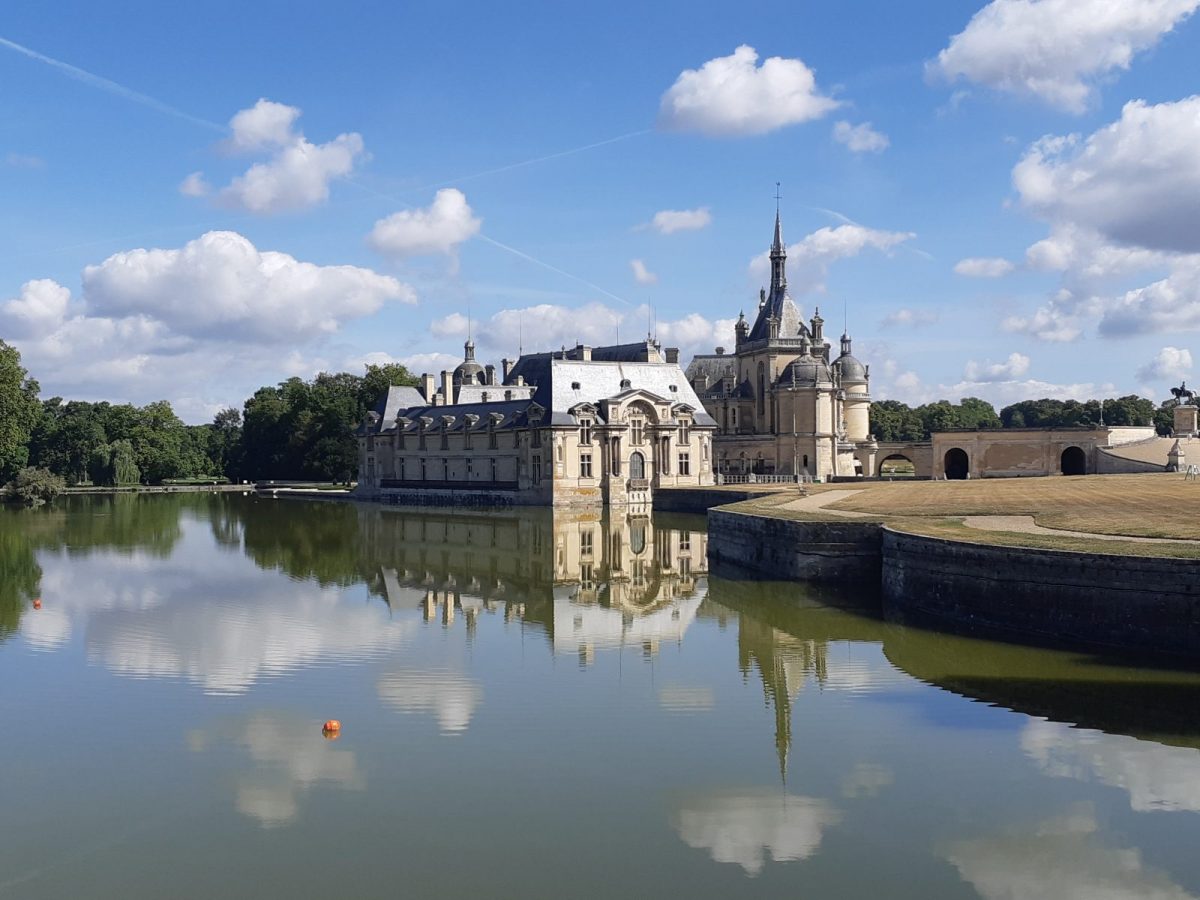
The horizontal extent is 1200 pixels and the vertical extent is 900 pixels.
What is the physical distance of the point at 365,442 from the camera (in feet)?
286

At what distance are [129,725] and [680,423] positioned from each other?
56295mm

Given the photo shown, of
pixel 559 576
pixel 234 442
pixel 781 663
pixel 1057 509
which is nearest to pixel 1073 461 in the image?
pixel 1057 509

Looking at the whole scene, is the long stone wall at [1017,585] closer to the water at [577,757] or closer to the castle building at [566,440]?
the water at [577,757]

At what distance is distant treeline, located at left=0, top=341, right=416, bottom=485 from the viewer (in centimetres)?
9688

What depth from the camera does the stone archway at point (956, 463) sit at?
73125 millimetres

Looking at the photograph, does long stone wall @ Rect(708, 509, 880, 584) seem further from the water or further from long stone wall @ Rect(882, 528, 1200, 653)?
long stone wall @ Rect(882, 528, 1200, 653)

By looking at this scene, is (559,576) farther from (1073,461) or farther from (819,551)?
(1073,461)

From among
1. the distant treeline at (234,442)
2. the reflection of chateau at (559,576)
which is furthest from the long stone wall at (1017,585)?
the distant treeline at (234,442)

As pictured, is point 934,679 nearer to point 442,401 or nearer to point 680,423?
point 680,423

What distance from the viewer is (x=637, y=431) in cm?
6944

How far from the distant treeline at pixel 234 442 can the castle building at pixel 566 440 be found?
16.0 m

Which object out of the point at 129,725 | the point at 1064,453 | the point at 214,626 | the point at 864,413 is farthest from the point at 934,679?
the point at 864,413

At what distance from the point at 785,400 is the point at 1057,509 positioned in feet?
150

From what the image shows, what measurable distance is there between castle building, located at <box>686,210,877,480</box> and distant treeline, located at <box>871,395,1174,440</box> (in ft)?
75.4
